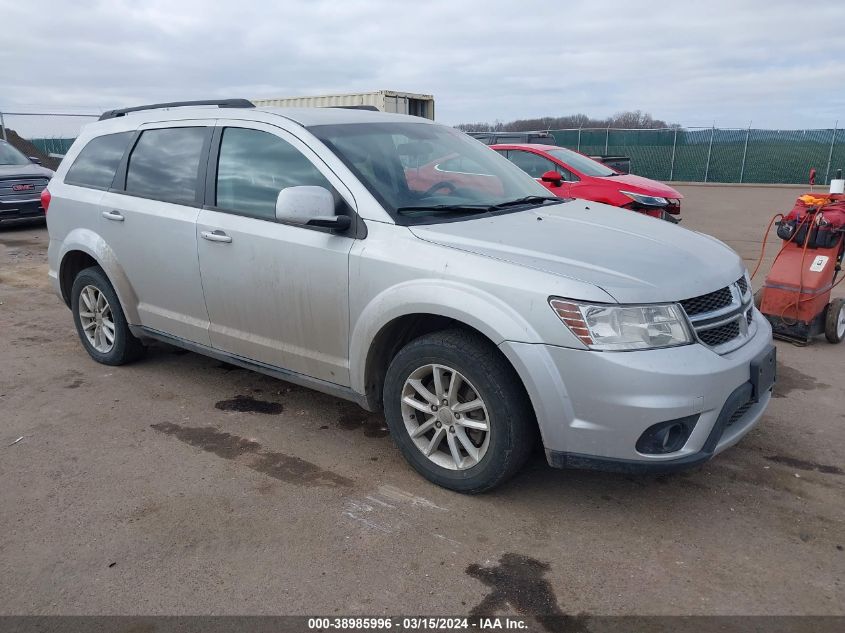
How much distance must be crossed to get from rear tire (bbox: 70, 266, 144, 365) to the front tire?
2522mm

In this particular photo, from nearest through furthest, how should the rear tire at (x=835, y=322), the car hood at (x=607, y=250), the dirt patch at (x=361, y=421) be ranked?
the car hood at (x=607, y=250) → the dirt patch at (x=361, y=421) → the rear tire at (x=835, y=322)

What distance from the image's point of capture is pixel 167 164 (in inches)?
178

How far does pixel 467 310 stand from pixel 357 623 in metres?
1.34

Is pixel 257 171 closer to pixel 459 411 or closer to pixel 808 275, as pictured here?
pixel 459 411

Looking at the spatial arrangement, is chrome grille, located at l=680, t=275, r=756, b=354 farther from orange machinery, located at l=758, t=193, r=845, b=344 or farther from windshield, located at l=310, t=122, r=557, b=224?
orange machinery, located at l=758, t=193, r=845, b=344

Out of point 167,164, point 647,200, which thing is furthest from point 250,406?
point 647,200

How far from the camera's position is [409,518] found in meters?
3.21

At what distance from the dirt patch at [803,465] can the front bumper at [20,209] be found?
1251cm

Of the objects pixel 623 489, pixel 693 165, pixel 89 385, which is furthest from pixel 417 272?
pixel 693 165

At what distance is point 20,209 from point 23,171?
2.57 feet

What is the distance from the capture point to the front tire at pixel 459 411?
310cm

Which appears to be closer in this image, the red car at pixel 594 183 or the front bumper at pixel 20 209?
the red car at pixel 594 183

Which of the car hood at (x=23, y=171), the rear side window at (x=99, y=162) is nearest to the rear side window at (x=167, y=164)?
the rear side window at (x=99, y=162)

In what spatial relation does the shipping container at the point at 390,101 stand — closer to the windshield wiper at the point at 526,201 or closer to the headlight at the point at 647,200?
the headlight at the point at 647,200
